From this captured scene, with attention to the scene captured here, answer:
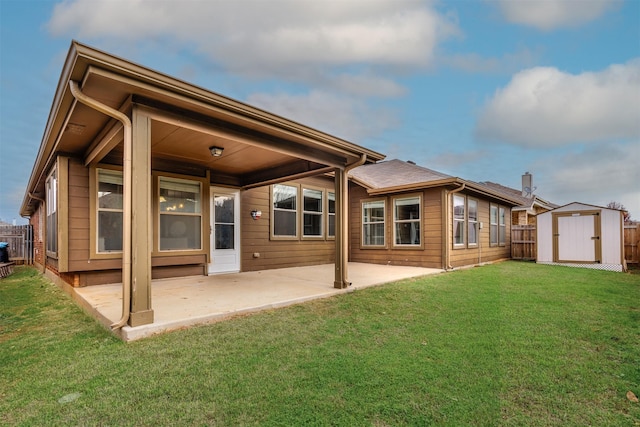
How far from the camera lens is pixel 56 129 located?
4414mm

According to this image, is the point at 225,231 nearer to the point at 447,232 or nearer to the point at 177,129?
the point at 177,129

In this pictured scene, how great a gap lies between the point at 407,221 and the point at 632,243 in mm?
7899

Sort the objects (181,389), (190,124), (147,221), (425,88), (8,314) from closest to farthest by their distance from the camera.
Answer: (181,389) → (147,221) → (190,124) → (8,314) → (425,88)

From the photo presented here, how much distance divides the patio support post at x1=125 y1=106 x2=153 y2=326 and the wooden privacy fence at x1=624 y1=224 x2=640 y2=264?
45.5ft

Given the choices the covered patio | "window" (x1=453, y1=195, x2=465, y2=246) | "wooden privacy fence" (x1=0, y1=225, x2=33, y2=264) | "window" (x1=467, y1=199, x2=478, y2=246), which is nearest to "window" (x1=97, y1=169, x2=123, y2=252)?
the covered patio

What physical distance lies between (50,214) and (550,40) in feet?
46.1

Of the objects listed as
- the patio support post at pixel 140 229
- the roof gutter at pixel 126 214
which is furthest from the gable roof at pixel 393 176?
the roof gutter at pixel 126 214

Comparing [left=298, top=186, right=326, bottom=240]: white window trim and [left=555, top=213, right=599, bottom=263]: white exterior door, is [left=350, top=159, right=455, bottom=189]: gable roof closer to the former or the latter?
[left=298, top=186, right=326, bottom=240]: white window trim

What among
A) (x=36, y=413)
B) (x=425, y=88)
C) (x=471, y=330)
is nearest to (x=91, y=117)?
(x=36, y=413)

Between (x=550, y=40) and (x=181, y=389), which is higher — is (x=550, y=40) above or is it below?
above

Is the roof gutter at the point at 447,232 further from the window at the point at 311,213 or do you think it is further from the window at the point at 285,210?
the window at the point at 285,210

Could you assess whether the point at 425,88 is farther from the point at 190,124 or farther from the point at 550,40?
the point at 190,124

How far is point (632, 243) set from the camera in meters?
10.5


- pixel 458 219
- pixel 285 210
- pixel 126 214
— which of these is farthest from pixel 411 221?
pixel 126 214
